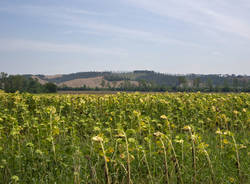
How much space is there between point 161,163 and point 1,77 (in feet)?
388

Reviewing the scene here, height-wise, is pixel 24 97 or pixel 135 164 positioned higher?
pixel 24 97

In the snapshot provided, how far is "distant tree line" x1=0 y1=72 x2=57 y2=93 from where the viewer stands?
97125 mm

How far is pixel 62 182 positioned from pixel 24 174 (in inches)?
42.6

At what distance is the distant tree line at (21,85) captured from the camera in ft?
319

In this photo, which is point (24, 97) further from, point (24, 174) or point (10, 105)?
point (24, 174)

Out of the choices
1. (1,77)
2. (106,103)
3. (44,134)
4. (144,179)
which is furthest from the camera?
(1,77)

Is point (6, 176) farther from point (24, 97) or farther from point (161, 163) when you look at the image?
point (24, 97)

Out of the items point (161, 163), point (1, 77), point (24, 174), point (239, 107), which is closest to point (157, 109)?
point (239, 107)

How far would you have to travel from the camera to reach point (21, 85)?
10494cm

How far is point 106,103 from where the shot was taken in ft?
42.9

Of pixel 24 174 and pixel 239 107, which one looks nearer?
pixel 24 174

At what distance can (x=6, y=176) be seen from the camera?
523cm

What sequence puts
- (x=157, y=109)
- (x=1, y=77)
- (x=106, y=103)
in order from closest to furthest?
(x=157, y=109) → (x=106, y=103) → (x=1, y=77)

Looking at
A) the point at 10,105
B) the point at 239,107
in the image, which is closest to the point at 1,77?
the point at 10,105
